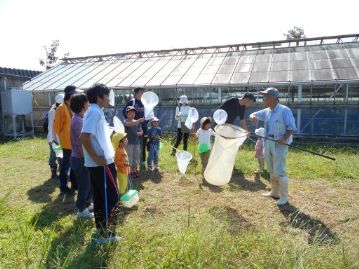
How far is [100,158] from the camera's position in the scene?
9.68 ft

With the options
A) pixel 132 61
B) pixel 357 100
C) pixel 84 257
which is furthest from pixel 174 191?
pixel 132 61

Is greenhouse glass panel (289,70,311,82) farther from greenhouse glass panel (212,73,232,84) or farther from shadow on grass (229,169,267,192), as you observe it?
shadow on grass (229,169,267,192)

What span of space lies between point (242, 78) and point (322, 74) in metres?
2.56

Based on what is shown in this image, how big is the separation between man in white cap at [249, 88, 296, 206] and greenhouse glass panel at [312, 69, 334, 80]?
6.41 m

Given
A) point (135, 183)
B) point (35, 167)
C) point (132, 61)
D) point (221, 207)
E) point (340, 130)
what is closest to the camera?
point (221, 207)

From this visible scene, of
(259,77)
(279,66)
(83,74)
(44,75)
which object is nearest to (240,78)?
(259,77)

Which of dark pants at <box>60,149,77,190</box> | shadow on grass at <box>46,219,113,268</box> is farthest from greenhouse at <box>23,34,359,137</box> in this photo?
shadow on grass at <box>46,219,113,268</box>

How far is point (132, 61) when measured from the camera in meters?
15.4

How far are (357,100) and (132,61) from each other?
397 inches

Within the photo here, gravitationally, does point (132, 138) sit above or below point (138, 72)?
below

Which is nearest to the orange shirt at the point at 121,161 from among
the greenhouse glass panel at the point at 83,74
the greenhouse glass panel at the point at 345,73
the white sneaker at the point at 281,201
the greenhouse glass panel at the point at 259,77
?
the white sneaker at the point at 281,201

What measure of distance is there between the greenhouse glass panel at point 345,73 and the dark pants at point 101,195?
8.90 metres

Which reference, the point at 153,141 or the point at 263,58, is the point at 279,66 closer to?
the point at 263,58

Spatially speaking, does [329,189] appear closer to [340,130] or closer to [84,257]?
[84,257]
